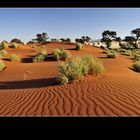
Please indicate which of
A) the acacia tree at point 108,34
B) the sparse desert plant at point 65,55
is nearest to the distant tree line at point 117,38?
the acacia tree at point 108,34

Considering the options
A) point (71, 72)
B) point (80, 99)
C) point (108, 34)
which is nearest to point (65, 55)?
point (71, 72)

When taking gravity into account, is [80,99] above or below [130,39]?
above

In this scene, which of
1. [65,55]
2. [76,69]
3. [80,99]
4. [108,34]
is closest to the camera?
[80,99]

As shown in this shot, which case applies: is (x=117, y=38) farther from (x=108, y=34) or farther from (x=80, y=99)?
(x=80, y=99)

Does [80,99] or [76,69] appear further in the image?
[76,69]

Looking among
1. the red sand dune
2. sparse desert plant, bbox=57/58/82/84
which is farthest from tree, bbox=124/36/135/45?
sparse desert plant, bbox=57/58/82/84

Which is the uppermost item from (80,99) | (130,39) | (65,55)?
(80,99)

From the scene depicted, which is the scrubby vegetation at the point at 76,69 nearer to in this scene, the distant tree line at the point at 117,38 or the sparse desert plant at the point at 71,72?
the sparse desert plant at the point at 71,72

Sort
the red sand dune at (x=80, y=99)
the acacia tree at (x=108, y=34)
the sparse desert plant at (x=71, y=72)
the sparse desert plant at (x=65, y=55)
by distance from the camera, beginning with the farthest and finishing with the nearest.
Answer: the acacia tree at (x=108, y=34)
the sparse desert plant at (x=65, y=55)
the sparse desert plant at (x=71, y=72)
the red sand dune at (x=80, y=99)

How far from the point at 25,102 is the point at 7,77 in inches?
287
